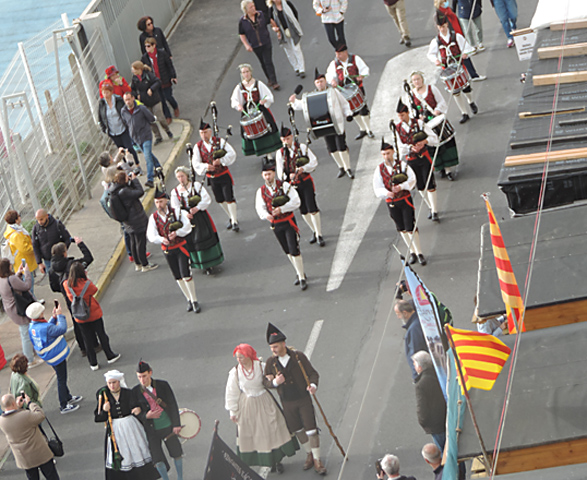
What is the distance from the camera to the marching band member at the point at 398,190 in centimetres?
1408

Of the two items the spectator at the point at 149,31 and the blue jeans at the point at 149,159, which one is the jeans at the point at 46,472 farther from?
the spectator at the point at 149,31

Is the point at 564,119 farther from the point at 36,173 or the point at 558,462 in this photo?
the point at 36,173

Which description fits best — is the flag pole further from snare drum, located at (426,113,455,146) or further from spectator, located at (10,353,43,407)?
snare drum, located at (426,113,455,146)

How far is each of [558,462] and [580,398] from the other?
57 cm

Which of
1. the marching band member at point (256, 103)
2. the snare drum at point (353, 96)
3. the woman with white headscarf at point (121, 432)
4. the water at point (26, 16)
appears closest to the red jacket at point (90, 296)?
the woman with white headscarf at point (121, 432)

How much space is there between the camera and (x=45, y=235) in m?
15.0

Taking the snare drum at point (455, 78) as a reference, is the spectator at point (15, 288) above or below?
below

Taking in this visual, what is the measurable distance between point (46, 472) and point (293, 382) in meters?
3.31

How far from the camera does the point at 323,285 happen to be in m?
14.7

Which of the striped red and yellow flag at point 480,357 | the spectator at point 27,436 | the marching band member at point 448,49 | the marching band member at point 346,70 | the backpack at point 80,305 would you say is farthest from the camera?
the marching band member at point 346,70

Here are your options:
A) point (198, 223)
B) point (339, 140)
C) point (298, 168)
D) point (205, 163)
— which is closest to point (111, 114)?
point (205, 163)

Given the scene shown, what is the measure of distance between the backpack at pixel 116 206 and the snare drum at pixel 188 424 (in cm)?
494

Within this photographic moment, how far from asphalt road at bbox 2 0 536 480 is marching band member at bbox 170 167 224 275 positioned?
34 cm

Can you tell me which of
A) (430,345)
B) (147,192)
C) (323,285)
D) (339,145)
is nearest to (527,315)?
(430,345)
